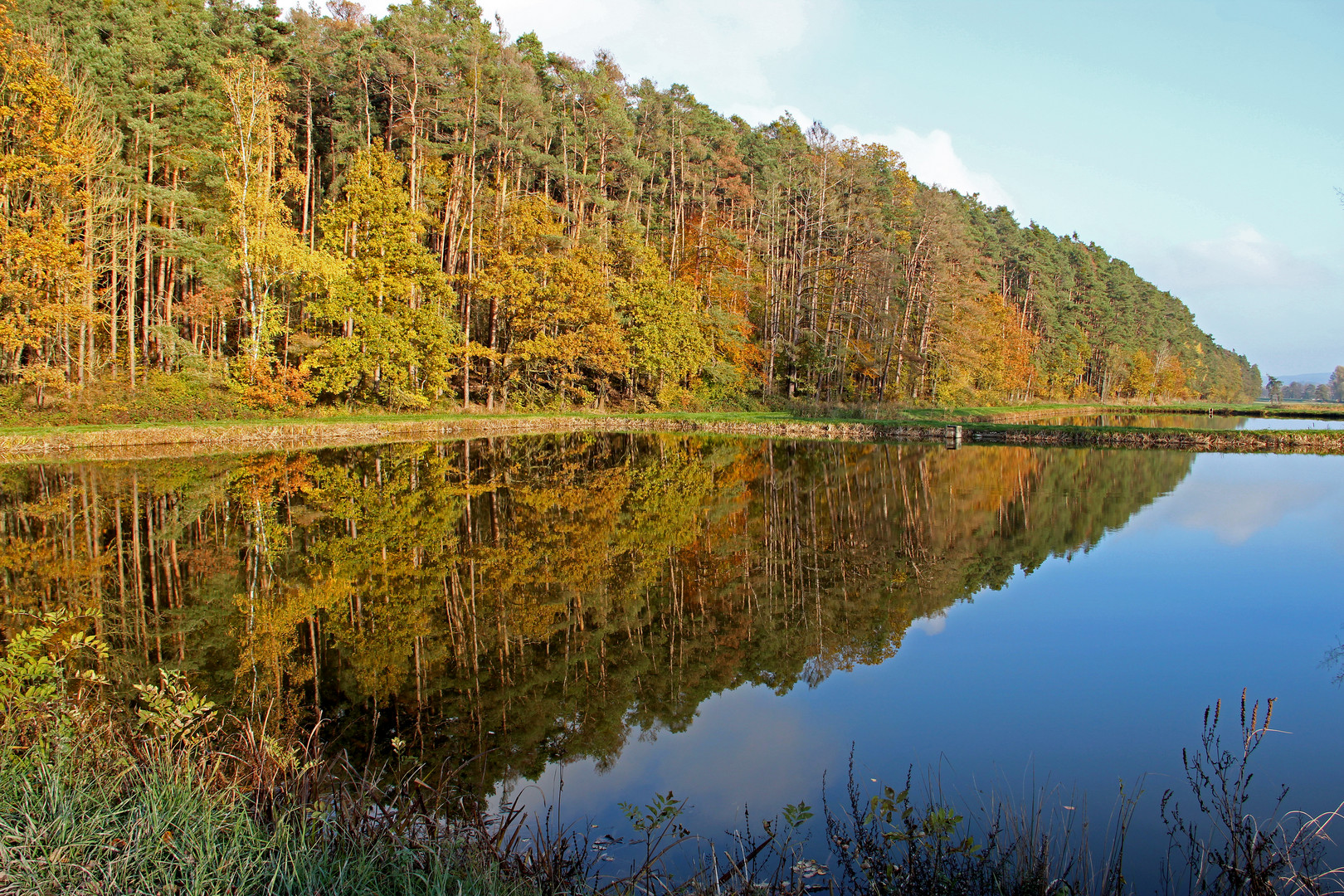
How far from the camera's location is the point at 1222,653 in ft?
22.0

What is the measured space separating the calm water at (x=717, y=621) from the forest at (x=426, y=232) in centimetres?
1204

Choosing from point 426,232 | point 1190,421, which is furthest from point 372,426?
point 1190,421

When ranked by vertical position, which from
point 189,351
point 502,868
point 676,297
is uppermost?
point 676,297

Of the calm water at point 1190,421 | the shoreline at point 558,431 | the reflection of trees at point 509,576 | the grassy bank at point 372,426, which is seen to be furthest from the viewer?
the calm water at point 1190,421

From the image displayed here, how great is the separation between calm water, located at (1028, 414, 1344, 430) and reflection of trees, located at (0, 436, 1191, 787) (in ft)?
88.2

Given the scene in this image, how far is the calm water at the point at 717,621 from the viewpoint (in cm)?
479

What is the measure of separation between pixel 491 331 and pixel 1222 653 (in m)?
29.3

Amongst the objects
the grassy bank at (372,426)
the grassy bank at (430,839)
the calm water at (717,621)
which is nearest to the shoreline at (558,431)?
the grassy bank at (372,426)

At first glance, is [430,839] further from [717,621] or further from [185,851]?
[717,621]

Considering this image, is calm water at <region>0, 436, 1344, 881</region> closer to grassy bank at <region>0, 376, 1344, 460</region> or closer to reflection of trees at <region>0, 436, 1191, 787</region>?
reflection of trees at <region>0, 436, 1191, 787</region>

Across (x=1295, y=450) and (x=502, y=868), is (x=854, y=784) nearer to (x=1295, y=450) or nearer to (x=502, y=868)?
(x=502, y=868)

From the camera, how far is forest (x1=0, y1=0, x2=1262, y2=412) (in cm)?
2425

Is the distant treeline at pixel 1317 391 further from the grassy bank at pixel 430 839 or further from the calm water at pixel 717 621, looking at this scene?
the grassy bank at pixel 430 839

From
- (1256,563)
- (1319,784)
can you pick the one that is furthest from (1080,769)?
(1256,563)
